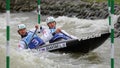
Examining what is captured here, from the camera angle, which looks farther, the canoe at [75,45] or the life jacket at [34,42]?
the life jacket at [34,42]

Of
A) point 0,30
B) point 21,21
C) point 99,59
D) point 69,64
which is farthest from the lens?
point 21,21

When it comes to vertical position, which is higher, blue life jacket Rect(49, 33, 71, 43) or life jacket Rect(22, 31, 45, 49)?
blue life jacket Rect(49, 33, 71, 43)

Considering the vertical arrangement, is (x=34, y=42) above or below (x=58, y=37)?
below

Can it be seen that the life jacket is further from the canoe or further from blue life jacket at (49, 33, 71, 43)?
blue life jacket at (49, 33, 71, 43)

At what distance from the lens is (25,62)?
9359mm

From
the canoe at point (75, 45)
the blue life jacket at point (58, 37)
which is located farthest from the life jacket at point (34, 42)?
the blue life jacket at point (58, 37)

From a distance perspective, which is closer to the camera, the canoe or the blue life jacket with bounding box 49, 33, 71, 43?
the canoe

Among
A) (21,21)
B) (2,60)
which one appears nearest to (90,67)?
(2,60)

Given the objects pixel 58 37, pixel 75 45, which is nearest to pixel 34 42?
pixel 58 37

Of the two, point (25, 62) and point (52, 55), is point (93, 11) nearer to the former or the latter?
point (52, 55)

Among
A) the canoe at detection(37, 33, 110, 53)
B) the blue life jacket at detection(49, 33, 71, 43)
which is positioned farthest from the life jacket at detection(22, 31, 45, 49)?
the blue life jacket at detection(49, 33, 71, 43)

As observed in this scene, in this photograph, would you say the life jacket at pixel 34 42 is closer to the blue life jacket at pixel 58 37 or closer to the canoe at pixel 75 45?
the canoe at pixel 75 45

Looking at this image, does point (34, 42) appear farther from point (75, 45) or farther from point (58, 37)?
point (75, 45)

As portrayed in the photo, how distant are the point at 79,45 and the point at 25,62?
7.24 feet
